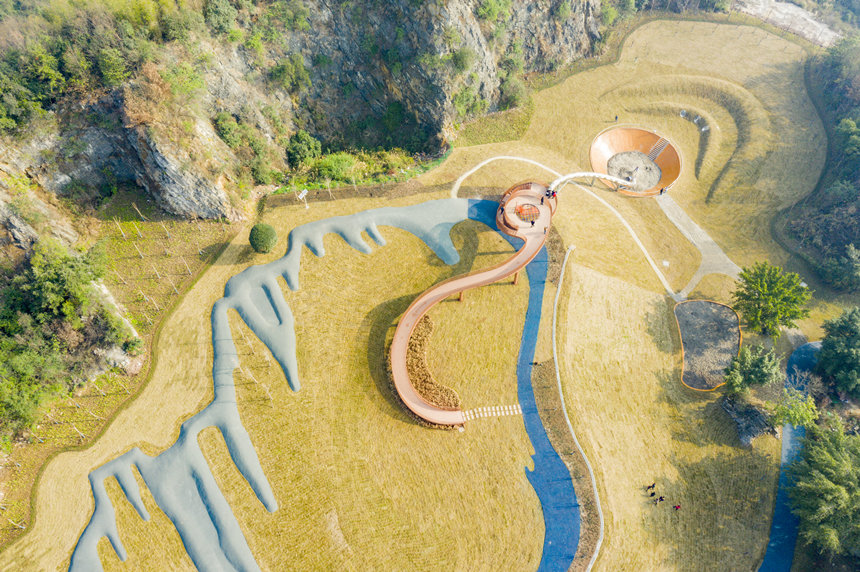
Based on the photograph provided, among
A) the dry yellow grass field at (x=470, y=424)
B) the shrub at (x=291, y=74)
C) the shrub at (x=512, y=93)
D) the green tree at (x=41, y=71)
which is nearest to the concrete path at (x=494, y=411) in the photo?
the dry yellow grass field at (x=470, y=424)

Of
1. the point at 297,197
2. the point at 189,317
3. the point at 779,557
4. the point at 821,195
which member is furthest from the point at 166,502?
the point at 821,195

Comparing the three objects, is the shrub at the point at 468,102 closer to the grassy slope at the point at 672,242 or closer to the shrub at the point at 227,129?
the grassy slope at the point at 672,242

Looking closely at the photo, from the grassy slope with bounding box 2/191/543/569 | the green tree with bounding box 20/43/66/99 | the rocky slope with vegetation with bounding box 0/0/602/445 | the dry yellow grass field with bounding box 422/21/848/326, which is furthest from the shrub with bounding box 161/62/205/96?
the dry yellow grass field with bounding box 422/21/848/326

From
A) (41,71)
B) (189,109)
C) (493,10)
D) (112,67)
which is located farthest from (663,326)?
(41,71)

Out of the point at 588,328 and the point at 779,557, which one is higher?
the point at 588,328

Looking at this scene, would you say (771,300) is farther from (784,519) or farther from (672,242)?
(784,519)

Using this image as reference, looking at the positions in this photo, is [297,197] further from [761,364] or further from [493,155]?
[761,364]
